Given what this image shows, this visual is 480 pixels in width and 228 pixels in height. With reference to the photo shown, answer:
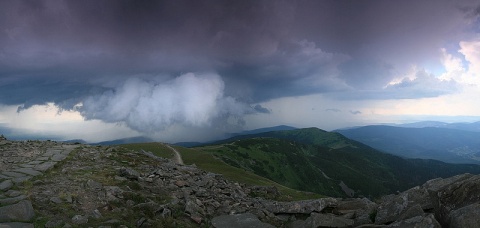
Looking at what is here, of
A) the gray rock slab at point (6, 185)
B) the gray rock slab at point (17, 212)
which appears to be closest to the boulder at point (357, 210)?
the gray rock slab at point (17, 212)

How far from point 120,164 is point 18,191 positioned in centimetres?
1444

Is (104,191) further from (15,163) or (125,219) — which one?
(15,163)

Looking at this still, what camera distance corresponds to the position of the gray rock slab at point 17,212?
15.1 metres

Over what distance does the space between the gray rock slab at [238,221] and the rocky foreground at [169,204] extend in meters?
0.07

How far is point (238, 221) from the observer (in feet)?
64.8

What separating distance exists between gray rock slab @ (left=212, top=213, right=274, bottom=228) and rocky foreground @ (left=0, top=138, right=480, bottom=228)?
7 cm

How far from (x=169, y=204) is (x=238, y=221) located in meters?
5.36

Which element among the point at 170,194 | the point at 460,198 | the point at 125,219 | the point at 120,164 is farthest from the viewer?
the point at 120,164

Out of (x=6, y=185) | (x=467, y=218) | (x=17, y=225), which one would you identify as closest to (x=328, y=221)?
(x=467, y=218)

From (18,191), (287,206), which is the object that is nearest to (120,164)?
(18,191)

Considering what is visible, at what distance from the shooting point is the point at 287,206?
2294 centimetres

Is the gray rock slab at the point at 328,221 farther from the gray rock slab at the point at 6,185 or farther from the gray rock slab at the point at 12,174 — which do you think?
the gray rock slab at the point at 12,174

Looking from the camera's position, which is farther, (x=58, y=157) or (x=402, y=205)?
(x=58, y=157)

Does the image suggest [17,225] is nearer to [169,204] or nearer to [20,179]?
[169,204]
